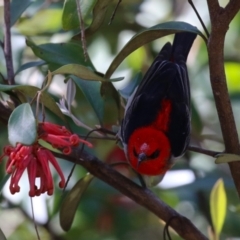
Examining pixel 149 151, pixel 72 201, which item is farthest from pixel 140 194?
pixel 149 151

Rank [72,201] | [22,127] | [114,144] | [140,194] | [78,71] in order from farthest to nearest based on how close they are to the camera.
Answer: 1. [114,144]
2. [72,201]
3. [140,194]
4. [78,71]
5. [22,127]

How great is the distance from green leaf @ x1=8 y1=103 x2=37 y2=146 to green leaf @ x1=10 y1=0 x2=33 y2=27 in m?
0.83

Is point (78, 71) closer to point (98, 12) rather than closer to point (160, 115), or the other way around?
point (98, 12)

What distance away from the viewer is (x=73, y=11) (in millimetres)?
1478

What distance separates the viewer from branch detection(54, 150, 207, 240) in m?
1.67

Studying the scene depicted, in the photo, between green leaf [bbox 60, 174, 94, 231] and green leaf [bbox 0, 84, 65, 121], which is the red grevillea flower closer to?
green leaf [bbox 0, 84, 65, 121]

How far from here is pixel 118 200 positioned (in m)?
2.36

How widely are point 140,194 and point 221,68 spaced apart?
423 millimetres

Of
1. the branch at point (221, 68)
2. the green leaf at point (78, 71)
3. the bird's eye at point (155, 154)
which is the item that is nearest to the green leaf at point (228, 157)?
the branch at point (221, 68)

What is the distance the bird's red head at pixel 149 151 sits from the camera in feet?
7.28

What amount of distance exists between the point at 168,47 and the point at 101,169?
31.9 inches

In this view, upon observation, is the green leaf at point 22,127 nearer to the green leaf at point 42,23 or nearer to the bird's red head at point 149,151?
the bird's red head at point 149,151

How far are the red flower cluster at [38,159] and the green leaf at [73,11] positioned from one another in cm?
25

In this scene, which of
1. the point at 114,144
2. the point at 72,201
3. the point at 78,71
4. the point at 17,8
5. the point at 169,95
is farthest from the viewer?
the point at 114,144
